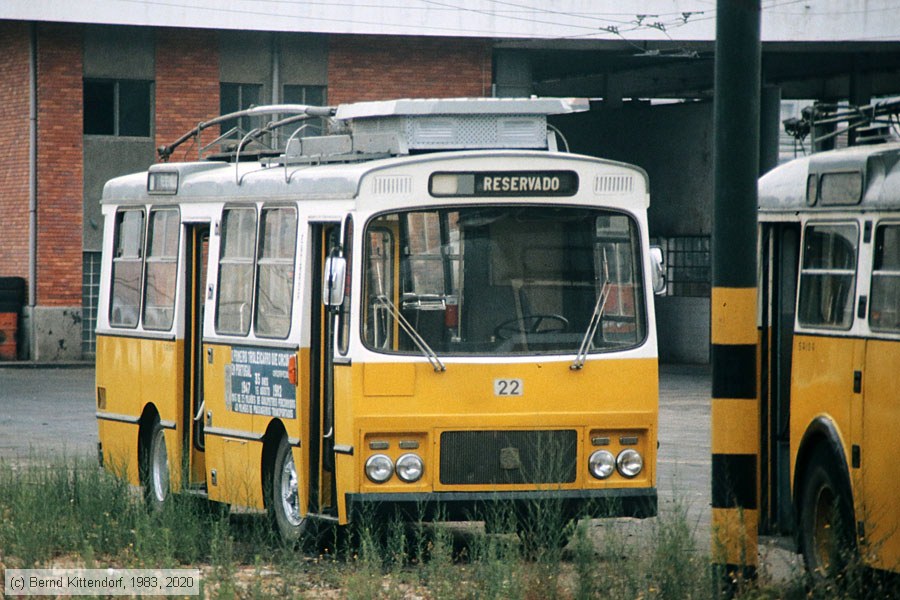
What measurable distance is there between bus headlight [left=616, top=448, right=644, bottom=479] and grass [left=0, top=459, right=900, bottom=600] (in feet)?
1.77

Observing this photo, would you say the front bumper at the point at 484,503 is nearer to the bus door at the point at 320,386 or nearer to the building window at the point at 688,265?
the bus door at the point at 320,386

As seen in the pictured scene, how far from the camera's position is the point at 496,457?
11242 millimetres

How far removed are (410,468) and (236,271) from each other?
279 cm

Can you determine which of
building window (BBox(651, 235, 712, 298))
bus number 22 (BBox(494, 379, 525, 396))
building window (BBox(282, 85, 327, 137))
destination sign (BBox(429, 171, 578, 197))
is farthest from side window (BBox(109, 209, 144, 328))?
building window (BBox(651, 235, 712, 298))

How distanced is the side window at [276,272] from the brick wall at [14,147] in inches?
999

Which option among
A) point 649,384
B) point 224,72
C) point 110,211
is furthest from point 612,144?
point 649,384

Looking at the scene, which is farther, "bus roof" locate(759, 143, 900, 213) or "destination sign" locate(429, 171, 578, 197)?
"destination sign" locate(429, 171, 578, 197)

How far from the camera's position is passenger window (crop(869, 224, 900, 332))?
930 cm

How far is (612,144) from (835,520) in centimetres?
3527

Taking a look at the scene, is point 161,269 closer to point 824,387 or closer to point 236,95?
point 824,387

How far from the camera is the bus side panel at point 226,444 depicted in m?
12.6

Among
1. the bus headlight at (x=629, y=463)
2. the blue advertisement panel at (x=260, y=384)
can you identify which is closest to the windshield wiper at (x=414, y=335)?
the blue advertisement panel at (x=260, y=384)

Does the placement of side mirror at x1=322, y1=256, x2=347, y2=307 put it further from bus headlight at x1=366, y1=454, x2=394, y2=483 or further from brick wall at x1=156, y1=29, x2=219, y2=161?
brick wall at x1=156, y1=29, x2=219, y2=161

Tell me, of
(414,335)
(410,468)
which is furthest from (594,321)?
(410,468)
